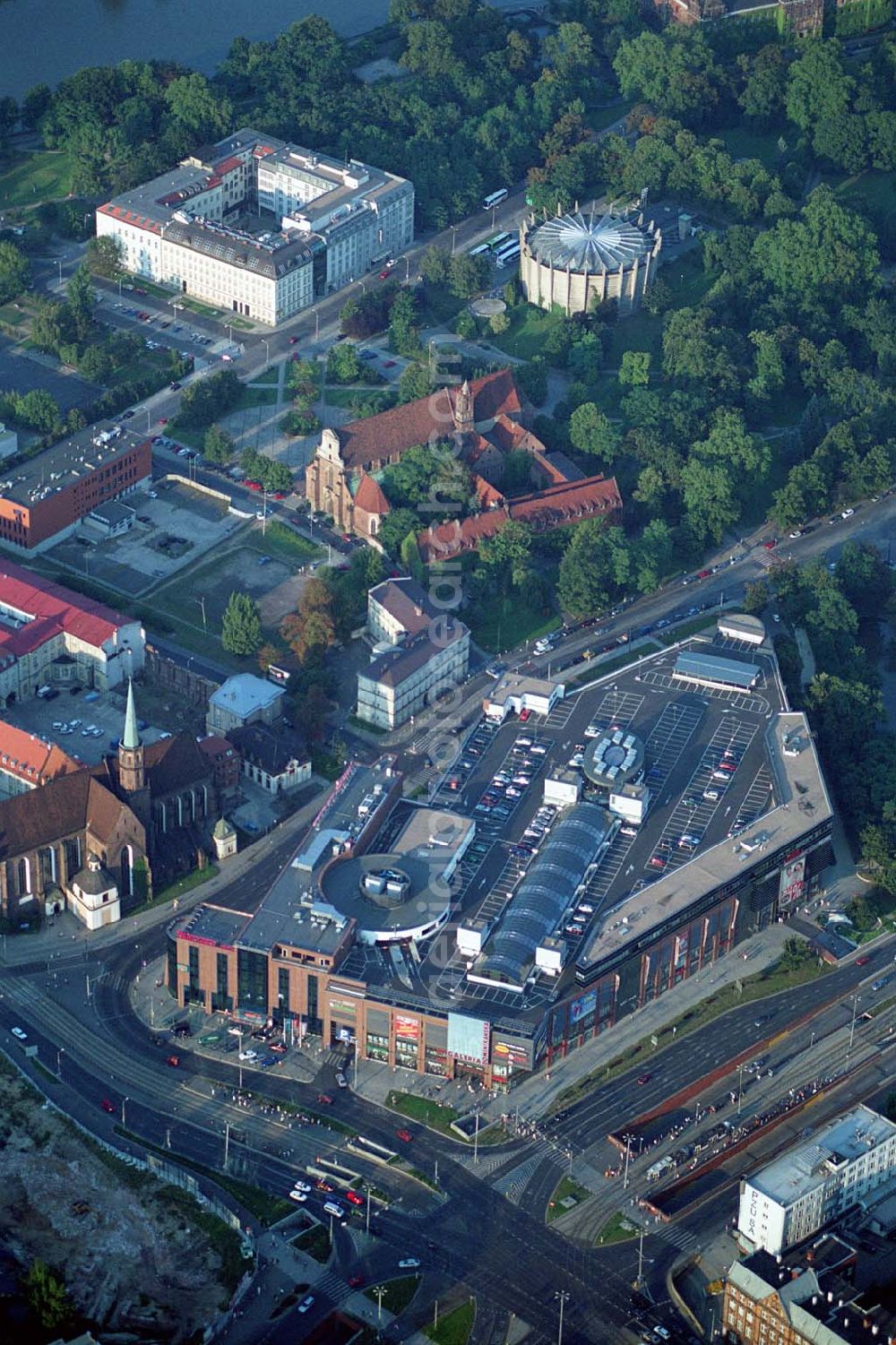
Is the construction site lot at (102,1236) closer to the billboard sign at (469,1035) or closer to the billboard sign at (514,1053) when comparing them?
the billboard sign at (469,1035)

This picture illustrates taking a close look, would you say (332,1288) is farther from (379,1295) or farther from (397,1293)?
(397,1293)

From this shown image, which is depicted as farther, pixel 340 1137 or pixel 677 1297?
pixel 340 1137

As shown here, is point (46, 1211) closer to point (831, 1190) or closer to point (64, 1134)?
point (64, 1134)

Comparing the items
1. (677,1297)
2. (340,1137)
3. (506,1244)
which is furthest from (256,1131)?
(677,1297)

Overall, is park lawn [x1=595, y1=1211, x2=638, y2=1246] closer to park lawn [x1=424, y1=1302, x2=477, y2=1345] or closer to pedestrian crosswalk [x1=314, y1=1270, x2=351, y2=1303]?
park lawn [x1=424, y1=1302, x2=477, y2=1345]

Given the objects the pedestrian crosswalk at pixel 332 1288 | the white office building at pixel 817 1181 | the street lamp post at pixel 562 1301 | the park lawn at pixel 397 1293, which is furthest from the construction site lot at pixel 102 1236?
the white office building at pixel 817 1181
